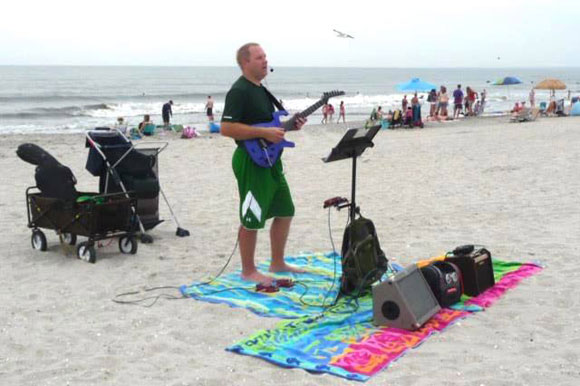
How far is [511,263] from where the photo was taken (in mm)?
5504

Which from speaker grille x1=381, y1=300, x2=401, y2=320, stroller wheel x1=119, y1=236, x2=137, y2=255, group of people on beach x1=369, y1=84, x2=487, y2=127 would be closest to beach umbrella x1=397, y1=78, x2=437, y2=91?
group of people on beach x1=369, y1=84, x2=487, y2=127

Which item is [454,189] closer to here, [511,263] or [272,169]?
[511,263]

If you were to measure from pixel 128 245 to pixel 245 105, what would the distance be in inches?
80.5

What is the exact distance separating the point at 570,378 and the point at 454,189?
6.06m

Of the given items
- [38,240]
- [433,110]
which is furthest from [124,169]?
[433,110]

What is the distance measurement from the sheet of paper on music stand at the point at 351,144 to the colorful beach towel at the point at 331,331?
3.28 feet

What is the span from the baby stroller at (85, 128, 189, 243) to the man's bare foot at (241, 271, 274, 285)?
5.59 ft

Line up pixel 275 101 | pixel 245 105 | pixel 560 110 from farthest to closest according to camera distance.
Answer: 1. pixel 560 110
2. pixel 275 101
3. pixel 245 105

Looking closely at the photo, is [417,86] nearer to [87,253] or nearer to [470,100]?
[470,100]

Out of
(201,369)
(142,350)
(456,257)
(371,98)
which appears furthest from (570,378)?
(371,98)

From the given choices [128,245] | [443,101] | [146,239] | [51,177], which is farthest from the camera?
[443,101]

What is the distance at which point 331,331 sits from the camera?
4.12m

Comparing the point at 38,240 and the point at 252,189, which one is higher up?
the point at 252,189

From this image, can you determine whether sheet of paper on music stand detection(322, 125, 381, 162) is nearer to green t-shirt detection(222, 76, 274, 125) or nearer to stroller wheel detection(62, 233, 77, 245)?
green t-shirt detection(222, 76, 274, 125)
